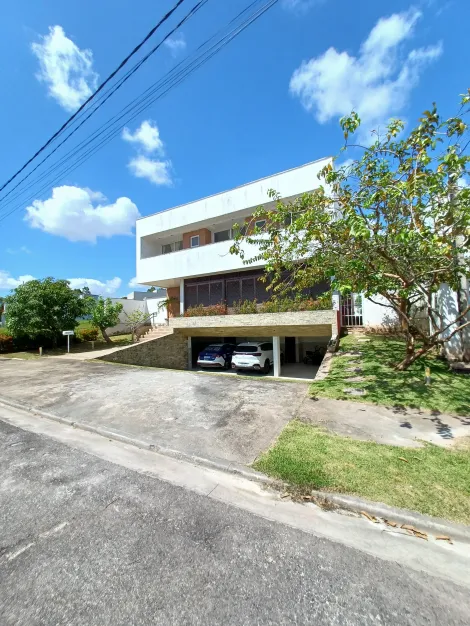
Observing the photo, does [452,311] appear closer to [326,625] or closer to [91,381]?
[326,625]

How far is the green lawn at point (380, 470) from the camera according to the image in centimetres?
321

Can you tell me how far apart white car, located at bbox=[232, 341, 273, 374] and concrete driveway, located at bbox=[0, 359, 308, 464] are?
14.8 feet

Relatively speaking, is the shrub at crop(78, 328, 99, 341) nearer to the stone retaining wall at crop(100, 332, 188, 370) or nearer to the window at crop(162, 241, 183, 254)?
the stone retaining wall at crop(100, 332, 188, 370)

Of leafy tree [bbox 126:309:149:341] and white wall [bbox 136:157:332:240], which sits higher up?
white wall [bbox 136:157:332:240]

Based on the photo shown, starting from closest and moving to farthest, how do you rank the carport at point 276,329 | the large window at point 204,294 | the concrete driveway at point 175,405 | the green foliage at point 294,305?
the concrete driveway at point 175,405, the green foliage at point 294,305, the carport at point 276,329, the large window at point 204,294

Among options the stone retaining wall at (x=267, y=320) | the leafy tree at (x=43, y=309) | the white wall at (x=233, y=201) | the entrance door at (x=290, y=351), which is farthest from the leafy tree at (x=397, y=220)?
the leafy tree at (x=43, y=309)

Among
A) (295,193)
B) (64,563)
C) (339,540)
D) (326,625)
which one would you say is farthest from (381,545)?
(295,193)

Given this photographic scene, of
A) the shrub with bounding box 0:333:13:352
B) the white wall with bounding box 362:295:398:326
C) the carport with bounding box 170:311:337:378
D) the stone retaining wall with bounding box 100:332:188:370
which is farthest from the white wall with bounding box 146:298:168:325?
the white wall with bounding box 362:295:398:326

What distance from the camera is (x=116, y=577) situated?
7.59ft

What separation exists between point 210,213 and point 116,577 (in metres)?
18.1

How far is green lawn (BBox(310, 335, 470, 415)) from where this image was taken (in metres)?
6.42

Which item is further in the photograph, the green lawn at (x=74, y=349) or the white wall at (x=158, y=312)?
the white wall at (x=158, y=312)

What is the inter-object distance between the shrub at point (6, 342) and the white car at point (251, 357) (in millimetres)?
16852

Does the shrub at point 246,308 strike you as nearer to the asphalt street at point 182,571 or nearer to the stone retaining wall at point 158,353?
the stone retaining wall at point 158,353
